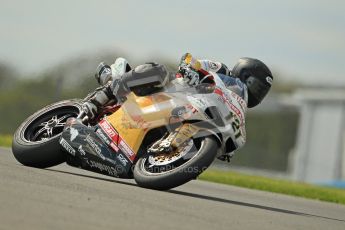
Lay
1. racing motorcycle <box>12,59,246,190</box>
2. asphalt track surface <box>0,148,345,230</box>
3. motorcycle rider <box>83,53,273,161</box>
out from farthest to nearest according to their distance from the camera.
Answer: motorcycle rider <box>83,53,273,161</box> → racing motorcycle <box>12,59,246,190</box> → asphalt track surface <box>0,148,345,230</box>

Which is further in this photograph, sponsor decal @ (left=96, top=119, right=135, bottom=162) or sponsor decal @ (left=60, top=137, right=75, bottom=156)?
sponsor decal @ (left=60, top=137, right=75, bottom=156)

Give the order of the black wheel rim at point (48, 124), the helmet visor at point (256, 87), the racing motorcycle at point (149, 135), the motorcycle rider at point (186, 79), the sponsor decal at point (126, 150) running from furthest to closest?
the black wheel rim at point (48, 124) → the helmet visor at point (256, 87) → the motorcycle rider at point (186, 79) → the sponsor decal at point (126, 150) → the racing motorcycle at point (149, 135)

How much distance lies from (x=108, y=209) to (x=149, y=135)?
283 centimetres

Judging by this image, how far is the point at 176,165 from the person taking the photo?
29.4ft

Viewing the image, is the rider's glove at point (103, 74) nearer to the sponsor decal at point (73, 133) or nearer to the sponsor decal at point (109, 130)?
the sponsor decal at point (109, 130)

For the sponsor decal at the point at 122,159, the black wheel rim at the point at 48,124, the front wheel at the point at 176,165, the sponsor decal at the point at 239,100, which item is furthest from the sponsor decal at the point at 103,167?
the sponsor decal at the point at 239,100

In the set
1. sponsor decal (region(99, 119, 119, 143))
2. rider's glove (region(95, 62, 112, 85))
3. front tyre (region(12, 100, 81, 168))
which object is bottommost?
front tyre (region(12, 100, 81, 168))

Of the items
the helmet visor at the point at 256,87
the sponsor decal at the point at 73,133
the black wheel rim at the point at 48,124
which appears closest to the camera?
the sponsor decal at the point at 73,133

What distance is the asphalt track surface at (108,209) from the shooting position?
590 centimetres

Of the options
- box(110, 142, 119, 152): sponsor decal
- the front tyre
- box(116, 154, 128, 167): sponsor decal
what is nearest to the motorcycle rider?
the front tyre

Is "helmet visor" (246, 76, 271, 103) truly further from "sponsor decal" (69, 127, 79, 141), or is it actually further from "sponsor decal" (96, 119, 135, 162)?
"sponsor decal" (69, 127, 79, 141)

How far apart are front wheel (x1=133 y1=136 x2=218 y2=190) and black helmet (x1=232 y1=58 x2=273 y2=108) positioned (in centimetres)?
107

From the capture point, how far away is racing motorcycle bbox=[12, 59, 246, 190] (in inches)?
353

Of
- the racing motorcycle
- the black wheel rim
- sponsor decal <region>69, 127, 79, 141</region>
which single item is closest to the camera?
the racing motorcycle
